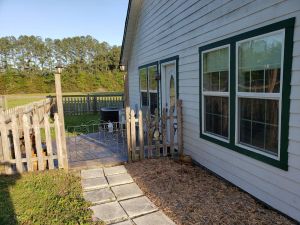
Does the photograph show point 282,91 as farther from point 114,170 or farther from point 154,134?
point 114,170

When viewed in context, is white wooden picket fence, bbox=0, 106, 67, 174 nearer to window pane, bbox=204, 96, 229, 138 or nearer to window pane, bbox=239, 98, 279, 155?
window pane, bbox=204, 96, 229, 138

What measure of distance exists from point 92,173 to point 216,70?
3.12m

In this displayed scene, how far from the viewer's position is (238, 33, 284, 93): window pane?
2.96 m

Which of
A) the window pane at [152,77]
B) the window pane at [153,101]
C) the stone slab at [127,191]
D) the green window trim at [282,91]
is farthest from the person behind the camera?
the window pane at [153,101]

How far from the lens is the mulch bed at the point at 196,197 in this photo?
3.02m


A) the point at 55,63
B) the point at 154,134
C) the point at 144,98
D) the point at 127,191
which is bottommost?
the point at 127,191

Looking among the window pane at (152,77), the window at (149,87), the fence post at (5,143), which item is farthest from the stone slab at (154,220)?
the window pane at (152,77)

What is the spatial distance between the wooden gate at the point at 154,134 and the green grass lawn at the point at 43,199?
56.7 inches

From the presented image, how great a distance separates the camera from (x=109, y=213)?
3.22 meters

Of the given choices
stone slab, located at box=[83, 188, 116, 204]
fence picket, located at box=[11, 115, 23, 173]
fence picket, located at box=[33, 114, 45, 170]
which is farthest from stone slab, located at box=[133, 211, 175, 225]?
fence picket, located at box=[11, 115, 23, 173]

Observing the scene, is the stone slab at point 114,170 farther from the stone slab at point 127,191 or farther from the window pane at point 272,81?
the window pane at point 272,81

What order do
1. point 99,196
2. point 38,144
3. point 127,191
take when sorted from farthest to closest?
point 38,144 → point 127,191 → point 99,196

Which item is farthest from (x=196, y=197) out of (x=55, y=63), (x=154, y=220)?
(x=55, y=63)

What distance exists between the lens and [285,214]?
2.99 m
